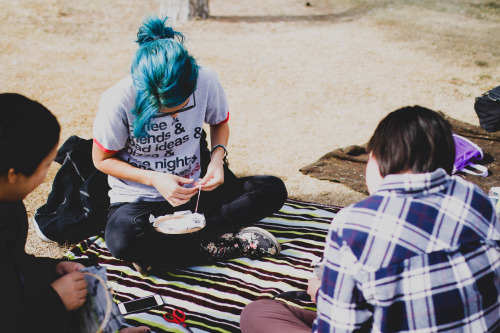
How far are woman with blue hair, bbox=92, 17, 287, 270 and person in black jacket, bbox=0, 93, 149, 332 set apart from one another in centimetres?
81

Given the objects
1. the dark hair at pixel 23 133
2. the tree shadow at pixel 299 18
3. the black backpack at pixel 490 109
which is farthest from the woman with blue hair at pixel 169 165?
the tree shadow at pixel 299 18

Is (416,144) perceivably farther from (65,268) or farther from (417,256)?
(65,268)

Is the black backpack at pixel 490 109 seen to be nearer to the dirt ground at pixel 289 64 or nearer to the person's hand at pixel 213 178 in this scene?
the dirt ground at pixel 289 64

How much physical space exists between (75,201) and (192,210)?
88 cm

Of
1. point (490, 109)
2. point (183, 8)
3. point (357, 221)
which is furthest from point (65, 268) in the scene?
point (183, 8)

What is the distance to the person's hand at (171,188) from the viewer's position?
256 centimetres

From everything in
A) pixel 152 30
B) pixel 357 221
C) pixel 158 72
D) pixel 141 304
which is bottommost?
pixel 141 304

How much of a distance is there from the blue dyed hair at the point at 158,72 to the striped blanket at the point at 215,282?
99cm

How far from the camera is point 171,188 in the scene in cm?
255

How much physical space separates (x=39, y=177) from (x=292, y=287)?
165cm

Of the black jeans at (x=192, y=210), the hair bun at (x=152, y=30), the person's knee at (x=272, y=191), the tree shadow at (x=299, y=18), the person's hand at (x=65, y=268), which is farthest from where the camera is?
the tree shadow at (x=299, y=18)

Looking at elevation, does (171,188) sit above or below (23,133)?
below

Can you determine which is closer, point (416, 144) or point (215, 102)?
point (416, 144)

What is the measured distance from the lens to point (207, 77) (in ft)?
9.27
